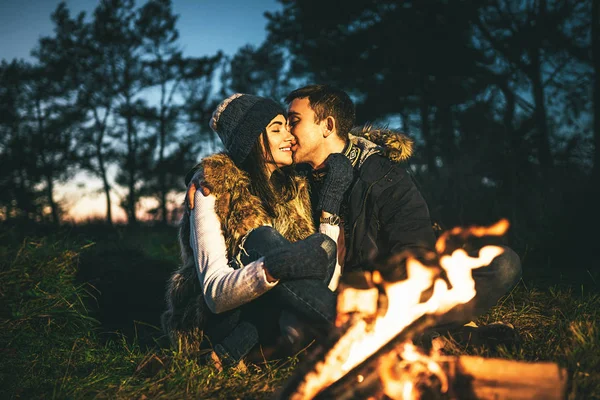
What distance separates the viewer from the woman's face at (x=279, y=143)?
3.61 m

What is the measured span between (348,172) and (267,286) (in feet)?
4.11

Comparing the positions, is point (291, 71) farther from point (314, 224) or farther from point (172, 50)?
point (314, 224)

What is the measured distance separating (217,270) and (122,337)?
168 centimetres

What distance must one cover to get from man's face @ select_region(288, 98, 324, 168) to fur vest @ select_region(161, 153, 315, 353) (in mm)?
756

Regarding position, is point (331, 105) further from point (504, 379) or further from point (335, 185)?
point (504, 379)

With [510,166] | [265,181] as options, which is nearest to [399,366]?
[265,181]

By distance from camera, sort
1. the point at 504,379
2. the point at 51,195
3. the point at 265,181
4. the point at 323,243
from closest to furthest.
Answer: the point at 504,379
the point at 323,243
the point at 265,181
the point at 51,195

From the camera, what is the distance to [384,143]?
3.63 meters

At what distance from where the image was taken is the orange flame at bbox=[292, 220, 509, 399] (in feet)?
6.66

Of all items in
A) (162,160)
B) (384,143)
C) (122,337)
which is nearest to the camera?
(384,143)

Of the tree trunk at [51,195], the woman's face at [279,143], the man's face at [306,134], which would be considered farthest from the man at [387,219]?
the tree trunk at [51,195]

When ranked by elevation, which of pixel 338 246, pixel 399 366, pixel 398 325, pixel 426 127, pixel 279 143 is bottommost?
pixel 399 366

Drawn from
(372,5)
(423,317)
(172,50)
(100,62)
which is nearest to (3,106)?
(100,62)

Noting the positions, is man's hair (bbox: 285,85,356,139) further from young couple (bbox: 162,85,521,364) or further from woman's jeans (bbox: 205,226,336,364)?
woman's jeans (bbox: 205,226,336,364)
